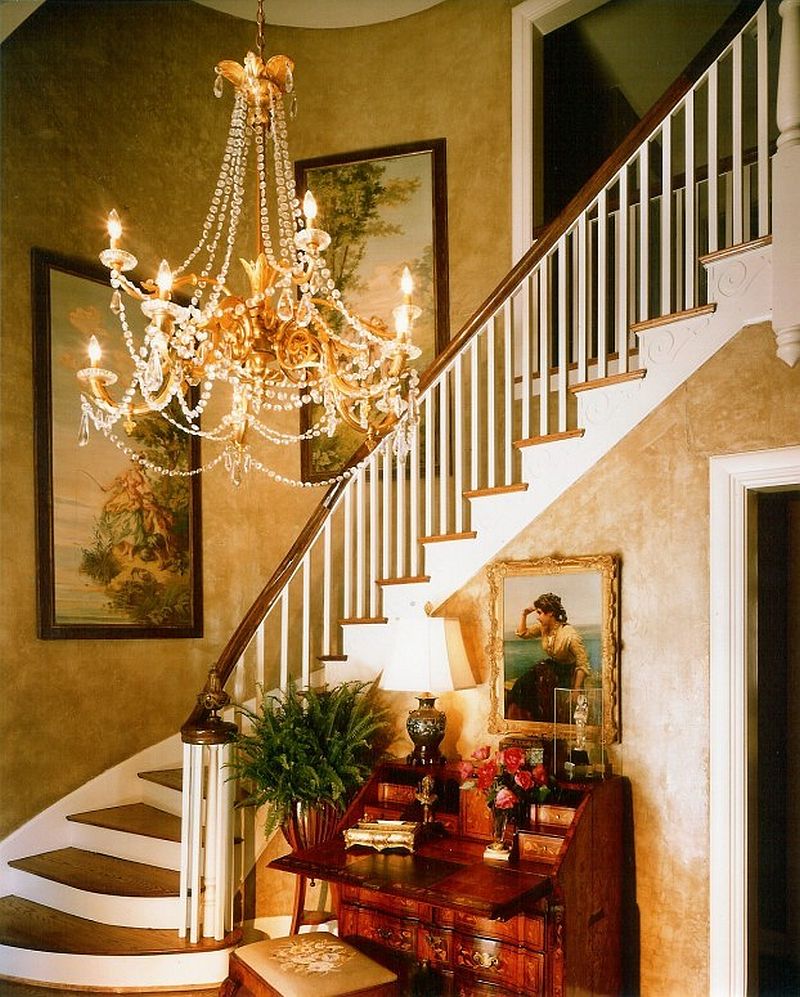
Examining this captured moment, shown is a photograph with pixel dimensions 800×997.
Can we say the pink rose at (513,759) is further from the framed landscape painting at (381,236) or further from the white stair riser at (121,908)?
the framed landscape painting at (381,236)

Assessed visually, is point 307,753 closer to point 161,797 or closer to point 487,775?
point 487,775

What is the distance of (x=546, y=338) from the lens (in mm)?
4254

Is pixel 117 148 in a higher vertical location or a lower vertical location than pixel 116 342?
higher

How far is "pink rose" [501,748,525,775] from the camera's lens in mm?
3682

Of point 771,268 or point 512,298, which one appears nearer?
point 771,268

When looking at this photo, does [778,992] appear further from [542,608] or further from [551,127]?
[551,127]

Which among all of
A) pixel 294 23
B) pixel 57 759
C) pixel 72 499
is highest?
pixel 294 23

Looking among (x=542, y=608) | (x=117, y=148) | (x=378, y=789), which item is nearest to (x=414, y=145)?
(x=117, y=148)

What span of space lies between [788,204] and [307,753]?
3.14 meters

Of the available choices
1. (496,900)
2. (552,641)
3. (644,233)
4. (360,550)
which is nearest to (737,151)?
(644,233)

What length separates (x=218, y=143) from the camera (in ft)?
21.7

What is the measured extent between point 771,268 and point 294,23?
4698mm

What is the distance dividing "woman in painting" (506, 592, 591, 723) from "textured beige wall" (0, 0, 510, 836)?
109 inches

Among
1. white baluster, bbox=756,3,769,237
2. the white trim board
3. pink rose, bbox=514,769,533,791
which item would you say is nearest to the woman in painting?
pink rose, bbox=514,769,533,791
